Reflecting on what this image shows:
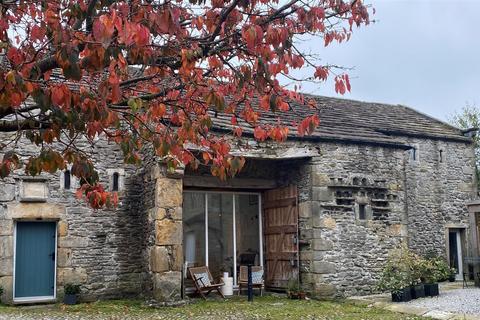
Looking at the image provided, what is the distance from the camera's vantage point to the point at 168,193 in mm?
11031

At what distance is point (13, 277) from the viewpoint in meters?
11.3

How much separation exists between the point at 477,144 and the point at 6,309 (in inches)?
922

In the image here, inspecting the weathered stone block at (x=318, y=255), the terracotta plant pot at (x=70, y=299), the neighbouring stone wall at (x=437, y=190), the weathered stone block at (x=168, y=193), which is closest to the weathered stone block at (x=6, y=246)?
the terracotta plant pot at (x=70, y=299)

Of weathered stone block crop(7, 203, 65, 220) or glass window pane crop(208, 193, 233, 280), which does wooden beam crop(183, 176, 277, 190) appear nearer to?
glass window pane crop(208, 193, 233, 280)

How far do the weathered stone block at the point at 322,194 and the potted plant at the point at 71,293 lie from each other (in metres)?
5.55

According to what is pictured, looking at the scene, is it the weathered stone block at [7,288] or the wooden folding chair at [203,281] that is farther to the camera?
the wooden folding chair at [203,281]

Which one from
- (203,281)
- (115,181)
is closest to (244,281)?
(203,281)

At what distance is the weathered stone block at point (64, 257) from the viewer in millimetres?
11648

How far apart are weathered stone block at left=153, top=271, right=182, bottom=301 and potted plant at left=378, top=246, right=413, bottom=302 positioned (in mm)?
4446

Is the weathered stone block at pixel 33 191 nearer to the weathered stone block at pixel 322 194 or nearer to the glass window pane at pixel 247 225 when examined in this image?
the glass window pane at pixel 247 225

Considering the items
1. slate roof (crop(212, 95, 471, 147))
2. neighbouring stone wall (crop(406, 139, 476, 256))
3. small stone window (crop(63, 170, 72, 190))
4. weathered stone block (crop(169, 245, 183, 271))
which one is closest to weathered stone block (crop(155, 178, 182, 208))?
weathered stone block (crop(169, 245, 183, 271))

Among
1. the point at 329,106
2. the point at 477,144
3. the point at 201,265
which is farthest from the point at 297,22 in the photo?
the point at 477,144

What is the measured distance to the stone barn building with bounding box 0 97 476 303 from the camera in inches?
445

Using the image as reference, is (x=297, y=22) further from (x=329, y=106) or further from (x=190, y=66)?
(x=329, y=106)
